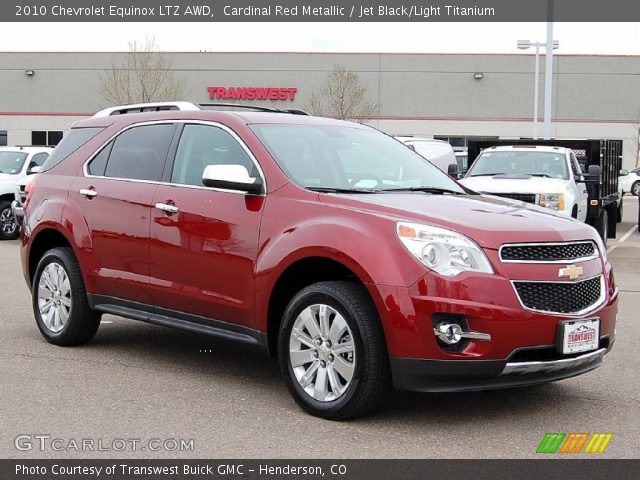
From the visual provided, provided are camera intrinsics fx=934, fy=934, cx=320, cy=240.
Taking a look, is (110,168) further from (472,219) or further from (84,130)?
(472,219)

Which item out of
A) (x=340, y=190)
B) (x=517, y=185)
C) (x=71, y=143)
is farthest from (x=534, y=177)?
(x=340, y=190)

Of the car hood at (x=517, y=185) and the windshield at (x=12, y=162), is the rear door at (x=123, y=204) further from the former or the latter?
the windshield at (x=12, y=162)

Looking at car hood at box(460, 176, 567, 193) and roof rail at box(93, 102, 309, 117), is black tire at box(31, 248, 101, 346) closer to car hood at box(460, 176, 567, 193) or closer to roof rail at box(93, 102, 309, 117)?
roof rail at box(93, 102, 309, 117)

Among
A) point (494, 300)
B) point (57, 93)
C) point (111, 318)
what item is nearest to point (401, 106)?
point (57, 93)

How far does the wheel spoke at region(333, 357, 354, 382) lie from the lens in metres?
5.24

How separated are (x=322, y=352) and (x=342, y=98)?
45467 mm

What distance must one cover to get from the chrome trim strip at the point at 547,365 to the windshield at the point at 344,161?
155 centimetres

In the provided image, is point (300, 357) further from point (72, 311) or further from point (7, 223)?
point (7, 223)

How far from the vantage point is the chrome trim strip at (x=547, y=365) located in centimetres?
508

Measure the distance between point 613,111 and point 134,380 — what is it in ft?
166

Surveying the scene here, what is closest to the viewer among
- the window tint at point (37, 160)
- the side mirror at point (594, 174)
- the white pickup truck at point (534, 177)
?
the white pickup truck at point (534, 177)

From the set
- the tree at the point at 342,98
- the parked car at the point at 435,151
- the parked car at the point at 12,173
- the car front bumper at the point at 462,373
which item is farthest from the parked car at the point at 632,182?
the car front bumper at the point at 462,373
